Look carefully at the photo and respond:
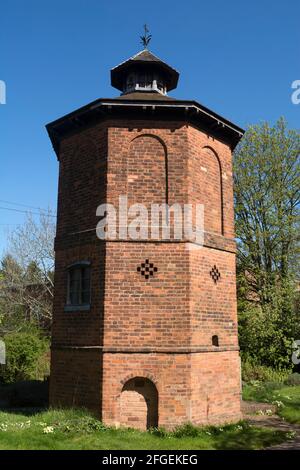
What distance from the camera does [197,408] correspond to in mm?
9539

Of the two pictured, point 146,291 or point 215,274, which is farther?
point 215,274

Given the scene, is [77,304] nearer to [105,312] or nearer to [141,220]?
[105,312]

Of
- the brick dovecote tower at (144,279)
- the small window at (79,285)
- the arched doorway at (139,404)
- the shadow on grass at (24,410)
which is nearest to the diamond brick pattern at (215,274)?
the brick dovecote tower at (144,279)

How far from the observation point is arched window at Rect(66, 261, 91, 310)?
1050 cm

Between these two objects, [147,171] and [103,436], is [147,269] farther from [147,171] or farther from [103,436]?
[103,436]

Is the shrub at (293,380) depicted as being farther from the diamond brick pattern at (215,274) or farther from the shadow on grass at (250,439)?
the diamond brick pattern at (215,274)

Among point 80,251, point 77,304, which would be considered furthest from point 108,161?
point 77,304

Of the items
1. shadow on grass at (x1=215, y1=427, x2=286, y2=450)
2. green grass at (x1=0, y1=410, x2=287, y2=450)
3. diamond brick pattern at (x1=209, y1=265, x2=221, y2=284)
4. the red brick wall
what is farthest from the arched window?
shadow on grass at (x1=215, y1=427, x2=286, y2=450)

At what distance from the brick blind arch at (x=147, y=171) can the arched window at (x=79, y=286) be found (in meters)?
2.16

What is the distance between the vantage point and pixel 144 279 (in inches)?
392

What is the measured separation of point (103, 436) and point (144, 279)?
3542 mm

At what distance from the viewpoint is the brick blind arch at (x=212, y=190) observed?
1113 centimetres

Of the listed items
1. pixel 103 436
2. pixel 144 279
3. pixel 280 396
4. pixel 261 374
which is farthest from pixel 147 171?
pixel 261 374

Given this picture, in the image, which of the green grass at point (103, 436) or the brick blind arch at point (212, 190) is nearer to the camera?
the green grass at point (103, 436)
